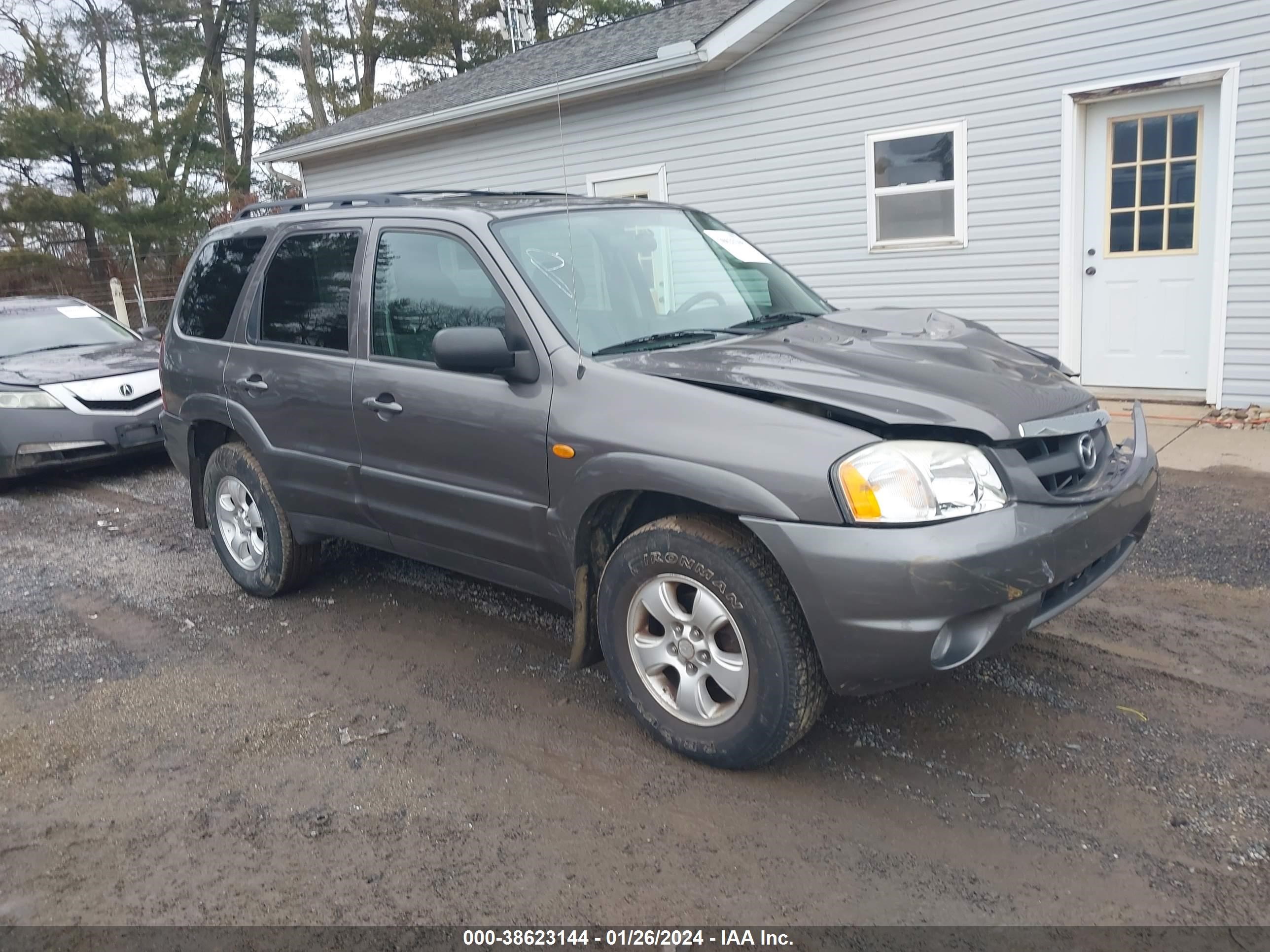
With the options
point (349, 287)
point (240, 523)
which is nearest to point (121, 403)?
point (240, 523)

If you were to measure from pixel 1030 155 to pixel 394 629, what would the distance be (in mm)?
6845

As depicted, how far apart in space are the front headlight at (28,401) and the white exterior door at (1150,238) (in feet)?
27.1

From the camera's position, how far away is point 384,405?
411 cm

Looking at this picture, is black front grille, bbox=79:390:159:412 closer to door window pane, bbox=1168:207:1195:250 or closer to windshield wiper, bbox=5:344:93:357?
windshield wiper, bbox=5:344:93:357

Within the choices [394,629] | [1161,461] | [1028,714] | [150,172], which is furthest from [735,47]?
[150,172]

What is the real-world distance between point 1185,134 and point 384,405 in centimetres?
691

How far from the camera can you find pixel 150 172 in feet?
79.3

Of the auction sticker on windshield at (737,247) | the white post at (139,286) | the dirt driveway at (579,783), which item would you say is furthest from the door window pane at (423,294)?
the white post at (139,286)

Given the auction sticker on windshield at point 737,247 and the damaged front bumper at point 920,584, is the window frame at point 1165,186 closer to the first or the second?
the auction sticker on windshield at point 737,247

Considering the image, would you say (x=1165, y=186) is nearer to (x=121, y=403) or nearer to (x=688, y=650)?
(x=688, y=650)

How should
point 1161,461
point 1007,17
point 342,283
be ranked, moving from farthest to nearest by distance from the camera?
point 1007,17 < point 1161,461 < point 342,283

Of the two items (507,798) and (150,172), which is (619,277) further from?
(150,172)

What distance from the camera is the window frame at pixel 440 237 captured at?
145 inches

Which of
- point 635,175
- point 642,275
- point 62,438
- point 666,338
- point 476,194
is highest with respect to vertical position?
point 635,175
